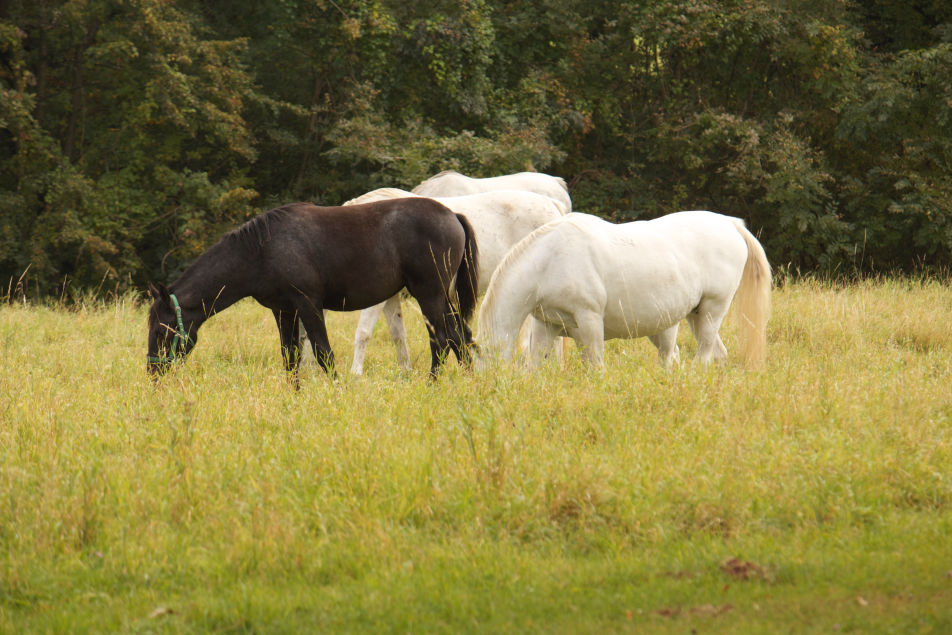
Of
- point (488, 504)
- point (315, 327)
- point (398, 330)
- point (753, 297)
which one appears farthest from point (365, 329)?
point (488, 504)

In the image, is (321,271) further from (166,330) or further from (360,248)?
(166,330)

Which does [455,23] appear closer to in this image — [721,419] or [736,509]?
[721,419]

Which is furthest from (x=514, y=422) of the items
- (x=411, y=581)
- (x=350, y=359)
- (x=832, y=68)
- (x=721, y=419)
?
(x=832, y=68)

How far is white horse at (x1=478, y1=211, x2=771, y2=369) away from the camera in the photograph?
6.80 metres

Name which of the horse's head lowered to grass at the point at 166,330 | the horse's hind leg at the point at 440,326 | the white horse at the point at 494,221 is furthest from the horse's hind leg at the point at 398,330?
the horse's head lowered to grass at the point at 166,330

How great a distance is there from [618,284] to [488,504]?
298cm

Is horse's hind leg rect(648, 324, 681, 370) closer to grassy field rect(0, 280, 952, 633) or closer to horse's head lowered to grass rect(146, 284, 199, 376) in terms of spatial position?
grassy field rect(0, 280, 952, 633)

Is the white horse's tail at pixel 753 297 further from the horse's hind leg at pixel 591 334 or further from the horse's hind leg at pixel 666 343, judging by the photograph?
the horse's hind leg at pixel 591 334

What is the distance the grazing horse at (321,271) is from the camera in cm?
726

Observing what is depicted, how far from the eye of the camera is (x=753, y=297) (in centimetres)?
804

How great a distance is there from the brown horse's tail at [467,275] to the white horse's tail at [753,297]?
7.47 feet

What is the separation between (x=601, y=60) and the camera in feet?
63.9

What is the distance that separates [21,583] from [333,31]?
15286 millimetres

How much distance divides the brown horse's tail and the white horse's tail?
7.47 feet
